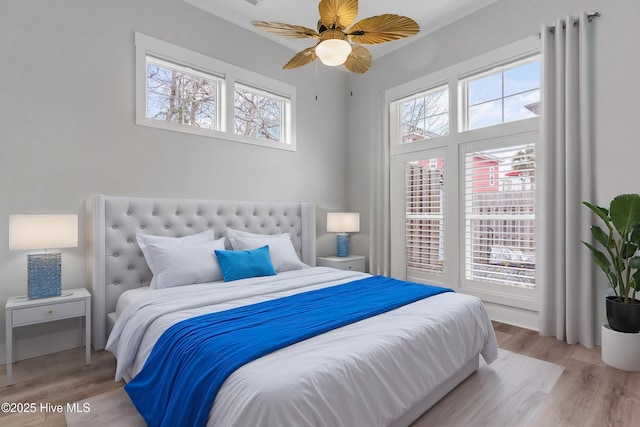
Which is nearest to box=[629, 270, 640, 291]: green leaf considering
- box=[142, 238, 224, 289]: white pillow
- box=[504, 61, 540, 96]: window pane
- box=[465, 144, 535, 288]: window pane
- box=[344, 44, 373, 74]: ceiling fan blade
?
box=[465, 144, 535, 288]: window pane

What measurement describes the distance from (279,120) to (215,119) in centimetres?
86

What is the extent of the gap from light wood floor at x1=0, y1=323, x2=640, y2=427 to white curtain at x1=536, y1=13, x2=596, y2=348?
0.97ft

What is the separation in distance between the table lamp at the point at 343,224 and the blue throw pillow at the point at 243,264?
1391mm

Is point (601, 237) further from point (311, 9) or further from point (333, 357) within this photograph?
point (311, 9)

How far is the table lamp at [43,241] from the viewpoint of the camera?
2262 mm

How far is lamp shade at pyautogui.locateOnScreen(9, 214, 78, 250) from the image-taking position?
226cm

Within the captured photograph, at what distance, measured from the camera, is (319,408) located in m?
1.19

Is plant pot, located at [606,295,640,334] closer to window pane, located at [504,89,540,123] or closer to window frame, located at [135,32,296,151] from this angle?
window pane, located at [504,89,540,123]

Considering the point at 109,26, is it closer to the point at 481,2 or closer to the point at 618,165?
the point at 481,2

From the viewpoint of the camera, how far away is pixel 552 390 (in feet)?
6.95

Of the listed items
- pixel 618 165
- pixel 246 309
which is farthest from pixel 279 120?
pixel 618 165

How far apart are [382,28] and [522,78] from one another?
76.9 inches

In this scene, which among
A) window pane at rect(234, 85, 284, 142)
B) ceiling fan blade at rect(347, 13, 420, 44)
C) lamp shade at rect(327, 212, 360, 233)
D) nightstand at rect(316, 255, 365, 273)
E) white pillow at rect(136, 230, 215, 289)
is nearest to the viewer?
ceiling fan blade at rect(347, 13, 420, 44)

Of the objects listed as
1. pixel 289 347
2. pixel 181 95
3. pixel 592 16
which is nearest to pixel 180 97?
pixel 181 95
